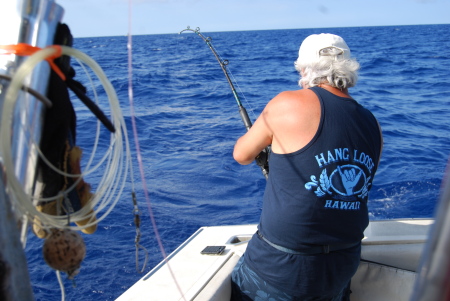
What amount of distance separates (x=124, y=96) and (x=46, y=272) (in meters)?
6.33

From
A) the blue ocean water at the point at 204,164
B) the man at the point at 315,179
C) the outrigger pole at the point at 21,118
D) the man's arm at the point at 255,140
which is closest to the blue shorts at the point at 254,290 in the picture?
the man at the point at 315,179

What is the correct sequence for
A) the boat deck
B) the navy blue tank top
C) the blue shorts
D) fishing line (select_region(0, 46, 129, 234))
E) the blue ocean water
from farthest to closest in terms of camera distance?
the blue ocean water < the boat deck < the blue shorts < the navy blue tank top < fishing line (select_region(0, 46, 129, 234))

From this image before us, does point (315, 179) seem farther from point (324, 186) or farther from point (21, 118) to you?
point (21, 118)

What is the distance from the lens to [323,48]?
1.64 m

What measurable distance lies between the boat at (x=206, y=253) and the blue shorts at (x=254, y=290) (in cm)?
10

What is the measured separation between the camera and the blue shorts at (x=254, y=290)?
161cm

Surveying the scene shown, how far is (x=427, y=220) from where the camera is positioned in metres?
2.72

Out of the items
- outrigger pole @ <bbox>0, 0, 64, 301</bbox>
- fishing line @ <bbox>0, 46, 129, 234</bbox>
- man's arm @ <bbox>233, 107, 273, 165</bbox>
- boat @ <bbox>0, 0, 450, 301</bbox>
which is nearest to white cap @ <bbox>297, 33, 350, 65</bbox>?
man's arm @ <bbox>233, 107, 273, 165</bbox>

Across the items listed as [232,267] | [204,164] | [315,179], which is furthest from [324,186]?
[204,164]

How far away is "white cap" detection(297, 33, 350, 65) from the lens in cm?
164

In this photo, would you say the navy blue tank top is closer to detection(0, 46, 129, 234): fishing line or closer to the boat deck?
the boat deck

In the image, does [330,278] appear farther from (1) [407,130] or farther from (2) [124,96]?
(2) [124,96]

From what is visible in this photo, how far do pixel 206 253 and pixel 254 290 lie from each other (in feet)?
2.25

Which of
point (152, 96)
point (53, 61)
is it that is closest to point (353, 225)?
point (53, 61)
